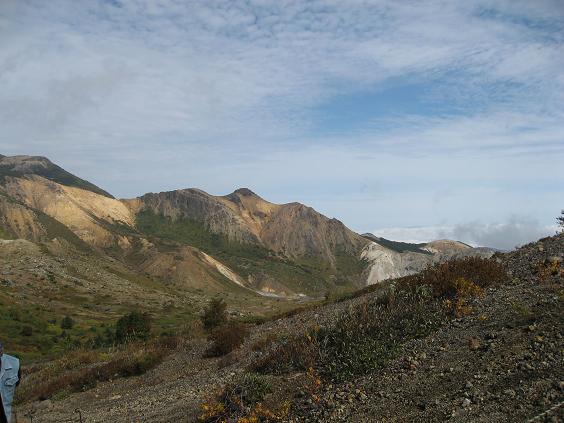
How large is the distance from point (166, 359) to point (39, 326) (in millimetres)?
61240

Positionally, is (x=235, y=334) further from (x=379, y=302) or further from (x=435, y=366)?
(x=435, y=366)

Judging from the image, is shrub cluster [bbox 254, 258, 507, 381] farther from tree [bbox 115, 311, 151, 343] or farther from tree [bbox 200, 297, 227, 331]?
tree [bbox 115, 311, 151, 343]

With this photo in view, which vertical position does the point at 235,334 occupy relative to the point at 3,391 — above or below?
below

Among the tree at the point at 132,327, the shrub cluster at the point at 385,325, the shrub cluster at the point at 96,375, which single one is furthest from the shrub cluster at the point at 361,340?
the tree at the point at 132,327

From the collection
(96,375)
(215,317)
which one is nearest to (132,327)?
(215,317)

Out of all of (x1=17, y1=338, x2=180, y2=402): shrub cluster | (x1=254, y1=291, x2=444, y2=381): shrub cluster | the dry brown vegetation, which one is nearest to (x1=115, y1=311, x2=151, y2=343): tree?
(x1=17, y1=338, x2=180, y2=402): shrub cluster

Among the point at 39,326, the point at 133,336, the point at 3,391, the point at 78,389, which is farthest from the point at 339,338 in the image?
the point at 39,326

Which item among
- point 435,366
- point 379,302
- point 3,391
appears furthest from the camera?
point 379,302

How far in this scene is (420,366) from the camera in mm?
9133

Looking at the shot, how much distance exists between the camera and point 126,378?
18.0 metres

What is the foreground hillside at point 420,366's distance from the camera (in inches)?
294

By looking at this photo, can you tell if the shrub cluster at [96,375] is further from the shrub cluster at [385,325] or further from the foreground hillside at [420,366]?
the shrub cluster at [385,325]

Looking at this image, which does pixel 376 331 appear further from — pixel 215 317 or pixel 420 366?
pixel 215 317

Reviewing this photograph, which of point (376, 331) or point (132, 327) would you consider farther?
point (132, 327)
